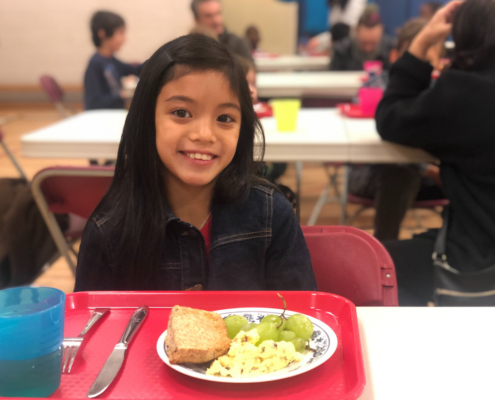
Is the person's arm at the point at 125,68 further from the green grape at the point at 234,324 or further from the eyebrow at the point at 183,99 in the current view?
the green grape at the point at 234,324

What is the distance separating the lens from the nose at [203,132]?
1.03 m

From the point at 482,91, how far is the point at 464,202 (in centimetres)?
34

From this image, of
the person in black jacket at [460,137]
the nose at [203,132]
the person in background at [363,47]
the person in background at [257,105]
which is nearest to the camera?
the nose at [203,132]

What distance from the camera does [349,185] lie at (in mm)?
2656

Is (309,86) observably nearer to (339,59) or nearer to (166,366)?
(339,59)

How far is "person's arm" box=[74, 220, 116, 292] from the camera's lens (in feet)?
3.56

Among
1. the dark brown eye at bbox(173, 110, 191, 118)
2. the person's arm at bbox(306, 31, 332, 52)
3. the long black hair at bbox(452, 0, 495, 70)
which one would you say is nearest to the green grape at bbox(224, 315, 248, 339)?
the dark brown eye at bbox(173, 110, 191, 118)

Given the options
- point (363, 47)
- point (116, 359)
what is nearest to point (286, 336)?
point (116, 359)

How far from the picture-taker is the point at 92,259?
3.58 feet

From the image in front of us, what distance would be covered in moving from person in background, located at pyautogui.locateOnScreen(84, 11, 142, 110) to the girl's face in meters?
2.57

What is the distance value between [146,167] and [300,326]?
1.76 feet

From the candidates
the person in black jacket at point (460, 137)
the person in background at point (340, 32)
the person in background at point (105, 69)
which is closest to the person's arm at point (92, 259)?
the person in black jacket at point (460, 137)

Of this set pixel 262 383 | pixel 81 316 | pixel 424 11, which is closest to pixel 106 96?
pixel 81 316

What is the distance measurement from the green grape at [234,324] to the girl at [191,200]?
352mm
